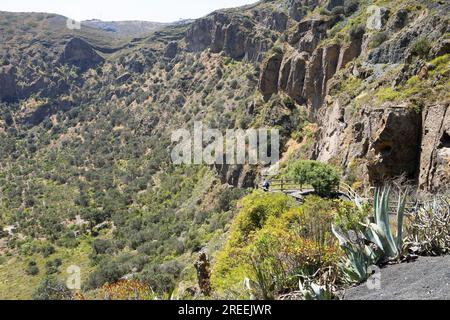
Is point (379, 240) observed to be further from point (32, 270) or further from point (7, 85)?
point (7, 85)

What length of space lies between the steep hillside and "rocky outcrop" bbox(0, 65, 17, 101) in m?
0.22

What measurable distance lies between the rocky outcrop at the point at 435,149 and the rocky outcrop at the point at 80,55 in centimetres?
9214

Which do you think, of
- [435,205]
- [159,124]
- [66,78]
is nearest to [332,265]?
[435,205]

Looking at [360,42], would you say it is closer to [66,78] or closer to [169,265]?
[169,265]

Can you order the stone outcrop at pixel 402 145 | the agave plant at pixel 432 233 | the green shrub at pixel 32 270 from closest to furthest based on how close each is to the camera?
the agave plant at pixel 432 233 < the stone outcrop at pixel 402 145 < the green shrub at pixel 32 270

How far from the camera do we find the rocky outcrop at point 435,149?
656 inches

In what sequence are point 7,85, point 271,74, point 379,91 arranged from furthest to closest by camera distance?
point 7,85 < point 271,74 < point 379,91

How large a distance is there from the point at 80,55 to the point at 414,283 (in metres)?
104

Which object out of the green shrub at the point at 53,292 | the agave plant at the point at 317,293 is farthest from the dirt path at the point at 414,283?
the green shrub at the point at 53,292

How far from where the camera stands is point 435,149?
17734 mm

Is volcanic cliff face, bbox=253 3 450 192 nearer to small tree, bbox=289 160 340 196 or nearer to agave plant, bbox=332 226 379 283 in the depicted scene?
small tree, bbox=289 160 340 196

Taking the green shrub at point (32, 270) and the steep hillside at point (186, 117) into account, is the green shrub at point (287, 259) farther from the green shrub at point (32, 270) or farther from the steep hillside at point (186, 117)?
the green shrub at point (32, 270)

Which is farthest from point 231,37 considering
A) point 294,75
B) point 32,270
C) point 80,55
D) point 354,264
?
point 354,264

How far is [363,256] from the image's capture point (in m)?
8.59
